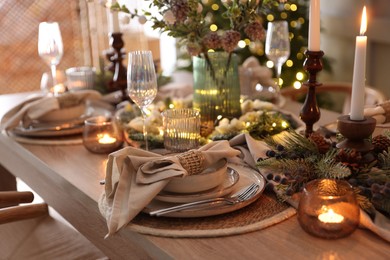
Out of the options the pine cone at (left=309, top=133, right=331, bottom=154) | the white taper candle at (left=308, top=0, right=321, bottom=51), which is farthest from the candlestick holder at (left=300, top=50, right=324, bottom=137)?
the pine cone at (left=309, top=133, right=331, bottom=154)

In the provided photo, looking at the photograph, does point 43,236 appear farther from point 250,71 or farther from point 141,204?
point 250,71

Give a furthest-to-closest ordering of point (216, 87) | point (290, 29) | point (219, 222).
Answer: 1. point (290, 29)
2. point (216, 87)
3. point (219, 222)

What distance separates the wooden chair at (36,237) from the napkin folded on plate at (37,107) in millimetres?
242

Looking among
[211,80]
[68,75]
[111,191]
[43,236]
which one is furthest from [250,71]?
[111,191]

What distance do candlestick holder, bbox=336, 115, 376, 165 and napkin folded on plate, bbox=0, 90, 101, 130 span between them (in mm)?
908

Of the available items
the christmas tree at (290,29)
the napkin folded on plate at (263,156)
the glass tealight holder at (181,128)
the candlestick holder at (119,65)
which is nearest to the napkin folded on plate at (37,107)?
the candlestick holder at (119,65)

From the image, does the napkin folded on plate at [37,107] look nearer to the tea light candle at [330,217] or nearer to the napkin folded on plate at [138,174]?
the napkin folded on plate at [138,174]

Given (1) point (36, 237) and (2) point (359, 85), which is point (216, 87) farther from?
(1) point (36, 237)

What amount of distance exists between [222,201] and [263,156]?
0.69 ft

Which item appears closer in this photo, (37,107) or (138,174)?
(138,174)

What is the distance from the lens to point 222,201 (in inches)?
45.7

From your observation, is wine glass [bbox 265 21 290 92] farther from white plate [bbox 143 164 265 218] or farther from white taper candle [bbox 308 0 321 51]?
white plate [bbox 143 164 265 218]

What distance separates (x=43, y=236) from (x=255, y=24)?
2.73ft

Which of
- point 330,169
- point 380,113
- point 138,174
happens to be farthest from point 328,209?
point 380,113
